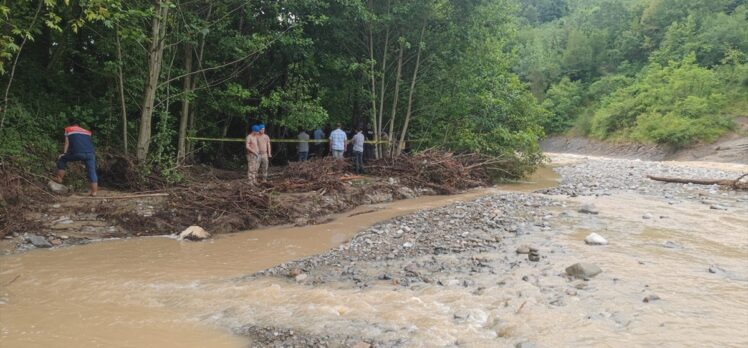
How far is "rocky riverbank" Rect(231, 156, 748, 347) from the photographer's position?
172 inches

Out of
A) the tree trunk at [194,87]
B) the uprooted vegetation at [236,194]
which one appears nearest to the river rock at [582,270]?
the uprooted vegetation at [236,194]

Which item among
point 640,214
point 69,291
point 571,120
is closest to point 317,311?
point 69,291

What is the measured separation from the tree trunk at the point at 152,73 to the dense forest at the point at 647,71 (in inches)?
1064

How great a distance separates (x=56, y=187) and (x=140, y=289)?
5.87 meters

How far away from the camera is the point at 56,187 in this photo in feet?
32.6

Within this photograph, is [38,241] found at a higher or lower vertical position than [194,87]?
lower

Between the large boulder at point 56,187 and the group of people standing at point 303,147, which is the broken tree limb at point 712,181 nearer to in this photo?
the group of people standing at point 303,147

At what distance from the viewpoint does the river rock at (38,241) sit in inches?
302

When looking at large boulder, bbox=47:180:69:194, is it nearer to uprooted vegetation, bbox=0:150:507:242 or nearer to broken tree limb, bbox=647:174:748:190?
uprooted vegetation, bbox=0:150:507:242

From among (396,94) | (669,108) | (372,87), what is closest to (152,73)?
(372,87)

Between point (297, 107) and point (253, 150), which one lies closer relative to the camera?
point (253, 150)

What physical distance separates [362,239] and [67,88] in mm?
10305

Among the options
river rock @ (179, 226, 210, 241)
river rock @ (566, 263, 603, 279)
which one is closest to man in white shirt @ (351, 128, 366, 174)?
river rock @ (179, 226, 210, 241)

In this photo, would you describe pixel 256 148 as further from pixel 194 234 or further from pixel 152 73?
pixel 194 234
